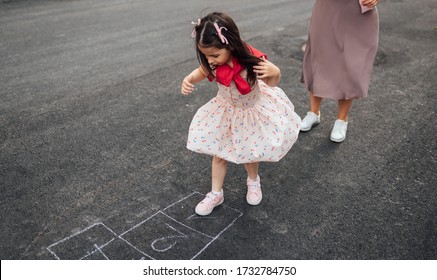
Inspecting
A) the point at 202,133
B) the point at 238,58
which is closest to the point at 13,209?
the point at 202,133

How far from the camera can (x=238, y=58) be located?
2402 millimetres

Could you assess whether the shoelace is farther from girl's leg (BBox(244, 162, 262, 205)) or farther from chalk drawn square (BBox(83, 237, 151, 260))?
chalk drawn square (BBox(83, 237, 151, 260))

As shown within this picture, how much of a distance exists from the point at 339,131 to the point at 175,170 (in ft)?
4.75

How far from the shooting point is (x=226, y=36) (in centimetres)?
230

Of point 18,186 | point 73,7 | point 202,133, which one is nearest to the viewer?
point 202,133

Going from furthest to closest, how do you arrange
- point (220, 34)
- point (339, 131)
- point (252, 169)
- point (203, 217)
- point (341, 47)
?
point (339, 131) → point (341, 47) → point (252, 169) → point (203, 217) → point (220, 34)

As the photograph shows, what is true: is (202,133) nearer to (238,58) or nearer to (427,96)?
(238,58)

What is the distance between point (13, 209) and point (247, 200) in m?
1.54

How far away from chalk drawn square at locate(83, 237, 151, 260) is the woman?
197 centimetres

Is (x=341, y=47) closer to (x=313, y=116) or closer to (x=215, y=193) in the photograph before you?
(x=313, y=116)

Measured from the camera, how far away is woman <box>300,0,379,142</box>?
11.1 feet

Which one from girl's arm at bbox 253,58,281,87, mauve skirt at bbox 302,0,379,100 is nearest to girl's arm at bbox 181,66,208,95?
girl's arm at bbox 253,58,281,87

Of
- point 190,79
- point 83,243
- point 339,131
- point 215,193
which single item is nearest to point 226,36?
point 190,79

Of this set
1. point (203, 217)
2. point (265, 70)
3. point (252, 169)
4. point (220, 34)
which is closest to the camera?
point (220, 34)
